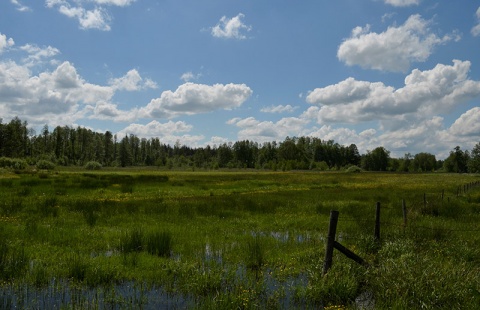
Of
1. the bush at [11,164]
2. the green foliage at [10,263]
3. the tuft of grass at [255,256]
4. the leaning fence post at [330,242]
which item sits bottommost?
the tuft of grass at [255,256]

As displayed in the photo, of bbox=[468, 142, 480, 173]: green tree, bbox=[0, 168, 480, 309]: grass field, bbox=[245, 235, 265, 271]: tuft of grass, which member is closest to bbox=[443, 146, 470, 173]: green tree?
bbox=[468, 142, 480, 173]: green tree

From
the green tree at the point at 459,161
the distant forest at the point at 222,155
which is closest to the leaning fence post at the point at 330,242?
the distant forest at the point at 222,155

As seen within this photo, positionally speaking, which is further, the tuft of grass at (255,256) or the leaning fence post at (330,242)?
the tuft of grass at (255,256)

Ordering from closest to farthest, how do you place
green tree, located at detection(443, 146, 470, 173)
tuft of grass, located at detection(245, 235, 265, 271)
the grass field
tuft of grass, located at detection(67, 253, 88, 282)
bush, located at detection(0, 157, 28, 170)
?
the grass field → tuft of grass, located at detection(67, 253, 88, 282) → tuft of grass, located at detection(245, 235, 265, 271) → bush, located at detection(0, 157, 28, 170) → green tree, located at detection(443, 146, 470, 173)

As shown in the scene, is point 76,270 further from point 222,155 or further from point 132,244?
point 222,155

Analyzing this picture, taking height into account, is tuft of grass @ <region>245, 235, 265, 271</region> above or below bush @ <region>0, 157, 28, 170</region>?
below

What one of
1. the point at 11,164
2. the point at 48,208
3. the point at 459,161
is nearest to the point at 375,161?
the point at 459,161

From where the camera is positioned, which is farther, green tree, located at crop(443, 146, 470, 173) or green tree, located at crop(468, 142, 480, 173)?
green tree, located at crop(443, 146, 470, 173)

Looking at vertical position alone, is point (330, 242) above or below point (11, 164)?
below

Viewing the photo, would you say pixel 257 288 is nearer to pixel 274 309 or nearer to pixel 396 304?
pixel 274 309

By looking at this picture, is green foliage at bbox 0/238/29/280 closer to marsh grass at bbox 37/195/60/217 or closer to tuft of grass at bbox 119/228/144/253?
tuft of grass at bbox 119/228/144/253

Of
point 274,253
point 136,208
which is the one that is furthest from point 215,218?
point 274,253

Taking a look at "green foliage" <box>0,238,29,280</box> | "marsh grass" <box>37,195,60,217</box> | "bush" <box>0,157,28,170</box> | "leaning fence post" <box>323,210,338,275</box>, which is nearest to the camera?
"green foliage" <box>0,238,29,280</box>

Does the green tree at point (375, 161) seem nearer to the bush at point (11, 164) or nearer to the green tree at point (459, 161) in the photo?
the green tree at point (459, 161)
